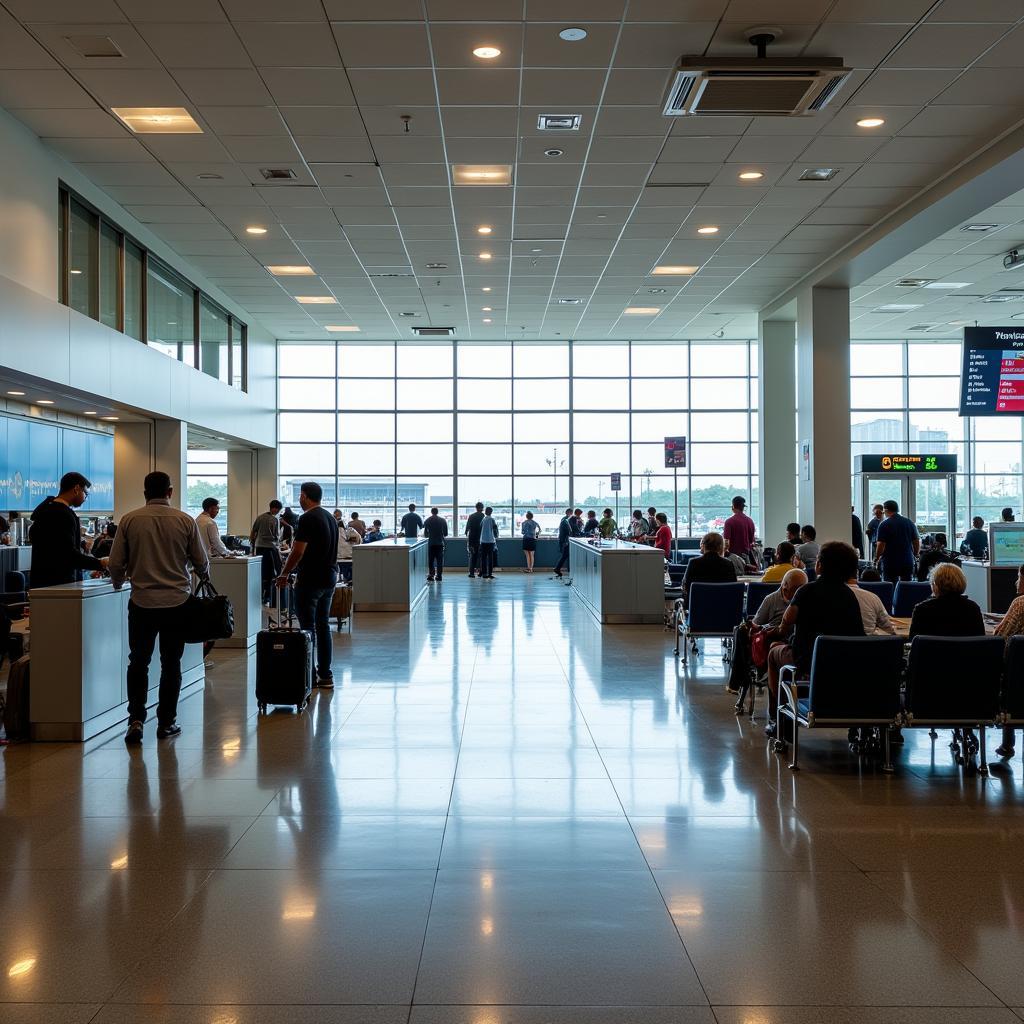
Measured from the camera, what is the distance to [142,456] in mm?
15672

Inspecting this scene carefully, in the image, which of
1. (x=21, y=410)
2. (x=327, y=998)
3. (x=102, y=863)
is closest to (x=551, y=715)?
(x=102, y=863)

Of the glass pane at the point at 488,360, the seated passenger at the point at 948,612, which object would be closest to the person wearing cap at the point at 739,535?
the seated passenger at the point at 948,612

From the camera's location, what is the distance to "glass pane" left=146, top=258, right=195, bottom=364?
48.9 feet

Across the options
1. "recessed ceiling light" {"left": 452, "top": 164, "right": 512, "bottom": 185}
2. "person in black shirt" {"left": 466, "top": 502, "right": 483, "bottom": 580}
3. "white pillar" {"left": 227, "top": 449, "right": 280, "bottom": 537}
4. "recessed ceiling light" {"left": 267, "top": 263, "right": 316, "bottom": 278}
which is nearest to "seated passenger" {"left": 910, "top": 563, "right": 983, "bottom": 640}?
"recessed ceiling light" {"left": 452, "top": 164, "right": 512, "bottom": 185}

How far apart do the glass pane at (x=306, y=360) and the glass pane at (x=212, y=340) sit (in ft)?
15.0

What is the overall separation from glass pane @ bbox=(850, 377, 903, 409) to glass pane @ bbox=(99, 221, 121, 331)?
1780 centimetres

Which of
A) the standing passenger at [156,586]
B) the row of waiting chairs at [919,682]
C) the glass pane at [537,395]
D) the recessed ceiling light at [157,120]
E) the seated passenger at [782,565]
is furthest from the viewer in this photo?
the glass pane at [537,395]

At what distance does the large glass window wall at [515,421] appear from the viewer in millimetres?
24250

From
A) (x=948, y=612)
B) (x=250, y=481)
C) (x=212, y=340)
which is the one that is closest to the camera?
(x=948, y=612)

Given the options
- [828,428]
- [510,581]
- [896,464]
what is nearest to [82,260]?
[828,428]

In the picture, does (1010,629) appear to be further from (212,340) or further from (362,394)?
(362,394)

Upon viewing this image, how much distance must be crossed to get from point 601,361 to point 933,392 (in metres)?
8.46

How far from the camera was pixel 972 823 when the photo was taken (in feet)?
15.6

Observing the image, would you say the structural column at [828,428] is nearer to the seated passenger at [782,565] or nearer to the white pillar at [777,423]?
the white pillar at [777,423]
